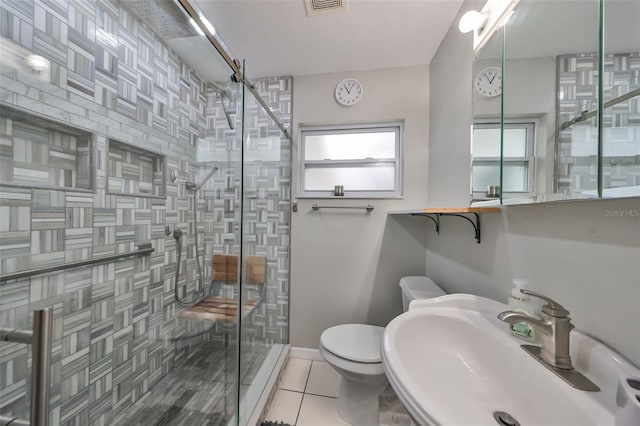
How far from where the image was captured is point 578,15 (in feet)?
2.10

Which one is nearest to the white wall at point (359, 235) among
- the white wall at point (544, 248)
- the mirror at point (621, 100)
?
the white wall at point (544, 248)

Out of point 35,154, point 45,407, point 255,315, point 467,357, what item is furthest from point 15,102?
point 467,357

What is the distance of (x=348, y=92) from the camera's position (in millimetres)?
1858

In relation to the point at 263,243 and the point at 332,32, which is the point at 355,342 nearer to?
the point at 263,243

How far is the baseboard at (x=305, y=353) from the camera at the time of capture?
186 cm

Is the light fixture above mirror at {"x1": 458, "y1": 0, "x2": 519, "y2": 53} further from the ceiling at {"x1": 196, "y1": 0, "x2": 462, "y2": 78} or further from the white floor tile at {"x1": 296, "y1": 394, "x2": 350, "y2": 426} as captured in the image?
the white floor tile at {"x1": 296, "y1": 394, "x2": 350, "y2": 426}

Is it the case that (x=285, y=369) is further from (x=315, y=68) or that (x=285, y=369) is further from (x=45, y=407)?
A: (x=315, y=68)

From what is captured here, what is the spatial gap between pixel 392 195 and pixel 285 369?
1.55m

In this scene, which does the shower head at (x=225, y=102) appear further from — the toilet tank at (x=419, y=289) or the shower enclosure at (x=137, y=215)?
the toilet tank at (x=419, y=289)

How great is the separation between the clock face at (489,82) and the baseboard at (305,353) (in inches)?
78.5

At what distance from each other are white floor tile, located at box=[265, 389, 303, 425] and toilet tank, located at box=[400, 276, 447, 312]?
2.98 feet

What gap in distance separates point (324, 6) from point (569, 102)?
1.24 meters

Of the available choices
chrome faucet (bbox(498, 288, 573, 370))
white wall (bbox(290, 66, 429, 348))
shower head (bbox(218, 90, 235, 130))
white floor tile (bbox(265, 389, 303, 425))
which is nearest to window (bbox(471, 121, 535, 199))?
chrome faucet (bbox(498, 288, 573, 370))

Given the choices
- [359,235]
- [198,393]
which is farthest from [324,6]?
[198,393]
